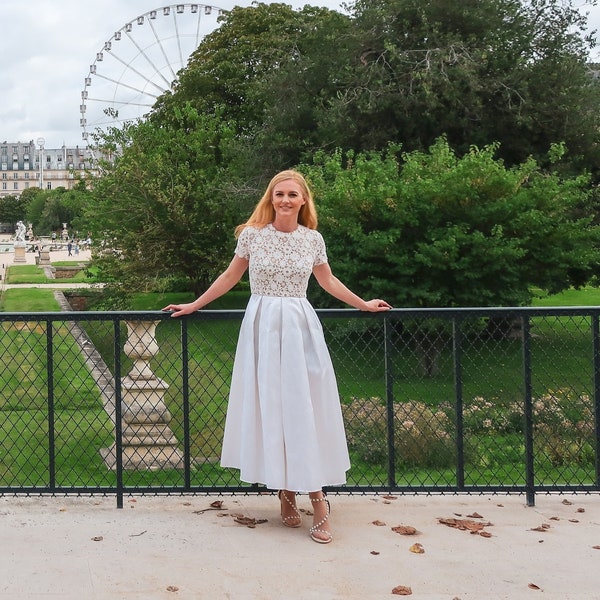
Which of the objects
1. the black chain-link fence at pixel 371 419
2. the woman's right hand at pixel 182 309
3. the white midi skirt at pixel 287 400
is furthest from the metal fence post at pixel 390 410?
the woman's right hand at pixel 182 309

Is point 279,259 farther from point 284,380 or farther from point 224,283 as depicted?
point 284,380

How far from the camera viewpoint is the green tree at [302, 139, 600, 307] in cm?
1530

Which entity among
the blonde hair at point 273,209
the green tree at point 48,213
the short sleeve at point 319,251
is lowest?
the short sleeve at point 319,251

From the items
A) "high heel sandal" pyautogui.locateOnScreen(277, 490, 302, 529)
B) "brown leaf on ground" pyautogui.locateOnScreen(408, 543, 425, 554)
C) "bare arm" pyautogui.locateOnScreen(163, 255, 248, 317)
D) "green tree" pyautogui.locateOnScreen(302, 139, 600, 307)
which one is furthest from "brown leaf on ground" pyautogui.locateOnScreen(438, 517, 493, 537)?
"green tree" pyautogui.locateOnScreen(302, 139, 600, 307)

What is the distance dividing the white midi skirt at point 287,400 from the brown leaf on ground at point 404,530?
15.2 inches

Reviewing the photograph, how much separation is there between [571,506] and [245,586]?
82.1 inches

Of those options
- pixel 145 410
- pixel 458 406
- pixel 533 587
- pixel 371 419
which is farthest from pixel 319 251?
pixel 145 410

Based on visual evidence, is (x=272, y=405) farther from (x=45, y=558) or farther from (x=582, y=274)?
(x=582, y=274)

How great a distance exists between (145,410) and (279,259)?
4781mm

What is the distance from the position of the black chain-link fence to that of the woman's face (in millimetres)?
655

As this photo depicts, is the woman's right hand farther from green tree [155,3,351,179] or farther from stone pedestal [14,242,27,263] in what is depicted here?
stone pedestal [14,242,27,263]

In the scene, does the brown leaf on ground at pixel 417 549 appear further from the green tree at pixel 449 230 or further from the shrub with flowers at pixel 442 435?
the green tree at pixel 449 230

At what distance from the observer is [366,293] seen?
16.3 m

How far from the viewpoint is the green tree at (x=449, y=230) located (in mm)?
15305
